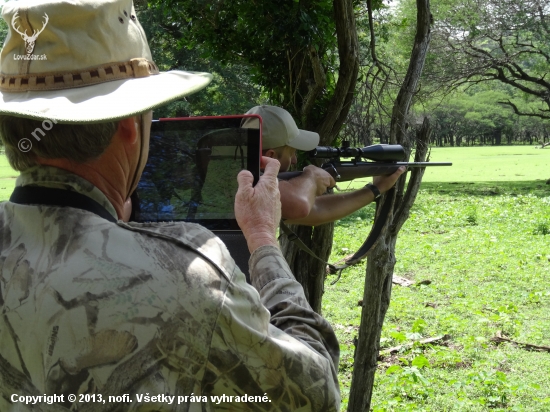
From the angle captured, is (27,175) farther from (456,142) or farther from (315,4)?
(456,142)

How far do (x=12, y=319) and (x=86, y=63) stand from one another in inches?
20.6

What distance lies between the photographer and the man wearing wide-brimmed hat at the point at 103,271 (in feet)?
3.93

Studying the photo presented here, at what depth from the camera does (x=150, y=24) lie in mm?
13344

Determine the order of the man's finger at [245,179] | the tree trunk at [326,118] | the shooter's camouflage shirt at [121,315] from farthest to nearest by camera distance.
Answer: the tree trunk at [326,118], the man's finger at [245,179], the shooter's camouflage shirt at [121,315]

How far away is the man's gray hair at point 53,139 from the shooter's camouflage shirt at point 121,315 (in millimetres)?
37

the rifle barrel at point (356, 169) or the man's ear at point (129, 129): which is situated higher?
the man's ear at point (129, 129)

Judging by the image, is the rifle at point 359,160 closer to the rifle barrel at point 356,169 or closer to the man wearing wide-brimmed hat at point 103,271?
the rifle barrel at point 356,169

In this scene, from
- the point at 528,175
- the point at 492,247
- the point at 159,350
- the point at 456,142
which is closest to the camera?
the point at 159,350

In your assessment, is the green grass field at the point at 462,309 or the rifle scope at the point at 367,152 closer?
the rifle scope at the point at 367,152

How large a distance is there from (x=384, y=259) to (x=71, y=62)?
10.6ft

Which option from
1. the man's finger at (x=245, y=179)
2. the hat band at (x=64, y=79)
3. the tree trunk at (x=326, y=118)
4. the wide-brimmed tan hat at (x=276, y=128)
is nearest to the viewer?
the hat band at (x=64, y=79)

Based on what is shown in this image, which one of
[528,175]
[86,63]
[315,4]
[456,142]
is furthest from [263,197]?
[456,142]

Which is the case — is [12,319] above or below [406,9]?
below

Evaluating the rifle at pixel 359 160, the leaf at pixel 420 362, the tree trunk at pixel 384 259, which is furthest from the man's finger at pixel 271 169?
the leaf at pixel 420 362
